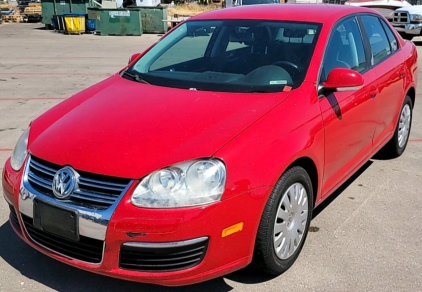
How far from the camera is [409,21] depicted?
56.8ft

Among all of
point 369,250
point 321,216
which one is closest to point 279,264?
point 369,250

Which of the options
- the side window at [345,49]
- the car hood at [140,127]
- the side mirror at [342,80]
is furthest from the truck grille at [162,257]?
the side window at [345,49]

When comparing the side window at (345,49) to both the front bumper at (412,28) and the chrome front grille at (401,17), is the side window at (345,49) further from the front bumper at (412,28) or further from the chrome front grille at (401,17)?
the chrome front grille at (401,17)

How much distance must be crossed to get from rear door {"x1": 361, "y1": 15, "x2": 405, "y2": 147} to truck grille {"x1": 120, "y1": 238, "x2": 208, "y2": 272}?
242 centimetres

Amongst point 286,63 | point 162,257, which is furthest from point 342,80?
point 162,257

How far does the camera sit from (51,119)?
3586 mm

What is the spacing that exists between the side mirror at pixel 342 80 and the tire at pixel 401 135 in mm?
1979

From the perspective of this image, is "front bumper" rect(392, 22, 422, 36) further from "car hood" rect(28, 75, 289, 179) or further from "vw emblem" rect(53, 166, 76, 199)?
"vw emblem" rect(53, 166, 76, 199)

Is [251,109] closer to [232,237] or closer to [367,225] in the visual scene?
[232,237]

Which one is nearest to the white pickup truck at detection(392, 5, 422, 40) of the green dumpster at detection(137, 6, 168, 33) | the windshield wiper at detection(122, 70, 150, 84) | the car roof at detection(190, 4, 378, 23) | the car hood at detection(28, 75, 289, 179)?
the green dumpster at detection(137, 6, 168, 33)

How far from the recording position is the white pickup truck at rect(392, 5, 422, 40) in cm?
1725

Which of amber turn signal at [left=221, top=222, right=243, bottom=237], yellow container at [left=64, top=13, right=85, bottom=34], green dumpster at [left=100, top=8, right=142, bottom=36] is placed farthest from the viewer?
yellow container at [left=64, top=13, right=85, bottom=34]

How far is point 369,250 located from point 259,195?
125 centimetres

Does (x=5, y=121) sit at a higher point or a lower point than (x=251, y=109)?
lower
